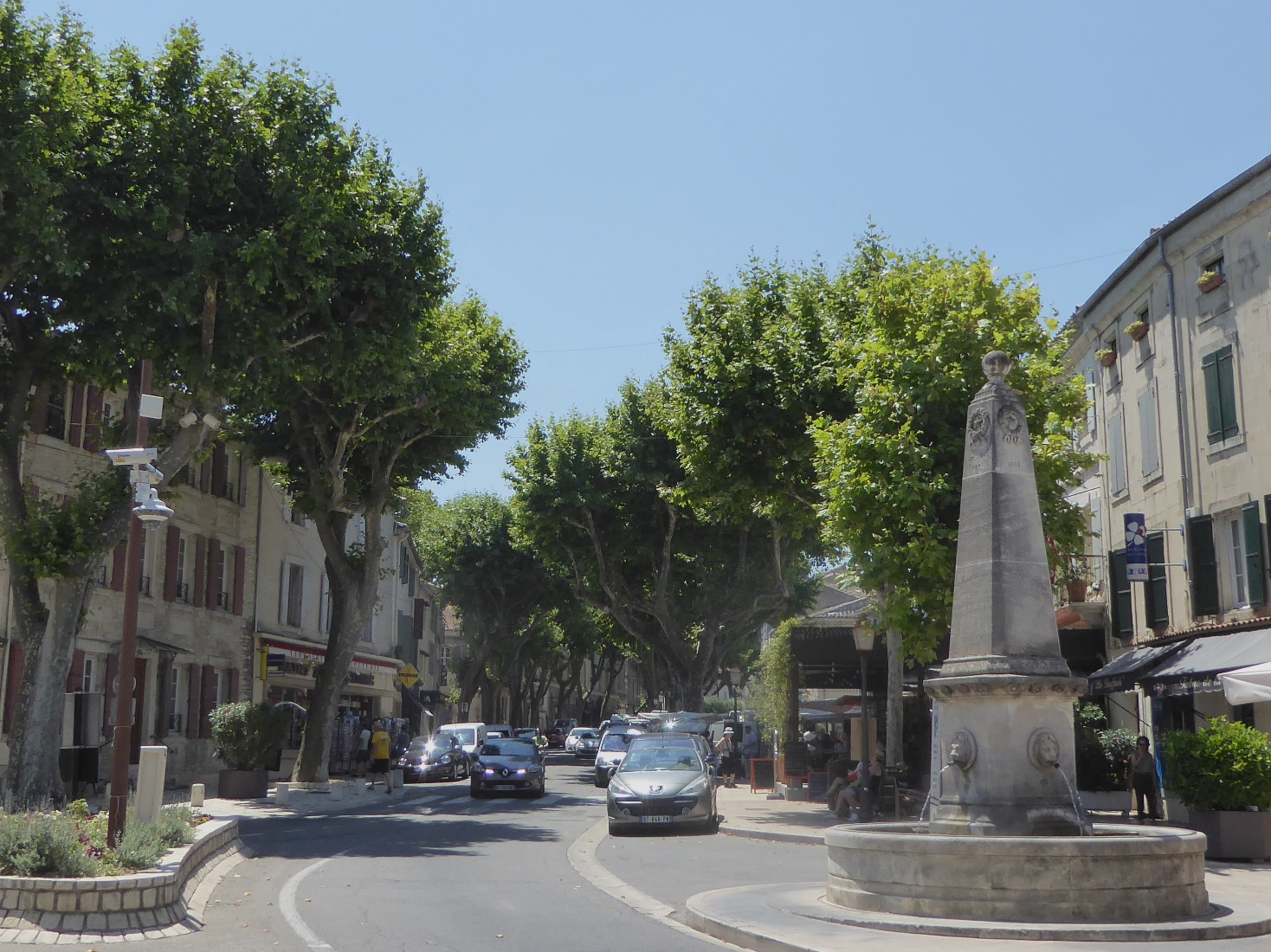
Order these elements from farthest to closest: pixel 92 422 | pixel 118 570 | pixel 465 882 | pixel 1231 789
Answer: pixel 118 570 < pixel 92 422 < pixel 1231 789 < pixel 465 882

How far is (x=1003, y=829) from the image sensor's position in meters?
11.2

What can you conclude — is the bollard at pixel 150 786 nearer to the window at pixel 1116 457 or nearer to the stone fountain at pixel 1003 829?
the stone fountain at pixel 1003 829

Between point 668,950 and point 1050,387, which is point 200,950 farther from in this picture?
point 1050,387

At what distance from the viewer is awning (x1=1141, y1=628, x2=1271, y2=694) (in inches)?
794

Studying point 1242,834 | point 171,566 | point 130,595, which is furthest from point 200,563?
point 1242,834

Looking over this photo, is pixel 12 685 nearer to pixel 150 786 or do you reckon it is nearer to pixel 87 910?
pixel 150 786

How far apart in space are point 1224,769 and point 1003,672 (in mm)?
7118

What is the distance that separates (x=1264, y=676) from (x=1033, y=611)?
315 inches

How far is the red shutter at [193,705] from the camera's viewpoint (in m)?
32.6

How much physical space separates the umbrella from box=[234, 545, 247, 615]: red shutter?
26.1 m

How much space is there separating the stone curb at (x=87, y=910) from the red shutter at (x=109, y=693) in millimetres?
18746

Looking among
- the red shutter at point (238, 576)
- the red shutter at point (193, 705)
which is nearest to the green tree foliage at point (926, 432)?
the red shutter at point (193, 705)

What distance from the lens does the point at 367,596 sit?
30750mm

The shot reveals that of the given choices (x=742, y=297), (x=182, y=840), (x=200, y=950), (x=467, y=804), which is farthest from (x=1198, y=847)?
(x=467, y=804)
